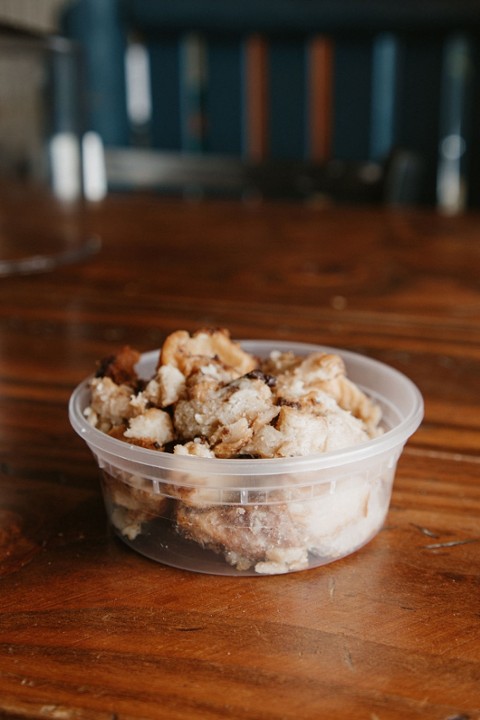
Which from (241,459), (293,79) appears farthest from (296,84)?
(241,459)

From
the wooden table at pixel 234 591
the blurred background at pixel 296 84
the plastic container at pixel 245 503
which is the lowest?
A: the wooden table at pixel 234 591

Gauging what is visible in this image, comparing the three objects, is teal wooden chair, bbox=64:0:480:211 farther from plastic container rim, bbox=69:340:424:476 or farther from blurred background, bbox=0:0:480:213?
plastic container rim, bbox=69:340:424:476

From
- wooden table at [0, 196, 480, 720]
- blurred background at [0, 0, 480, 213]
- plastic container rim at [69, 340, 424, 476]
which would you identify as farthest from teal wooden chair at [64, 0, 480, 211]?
plastic container rim at [69, 340, 424, 476]

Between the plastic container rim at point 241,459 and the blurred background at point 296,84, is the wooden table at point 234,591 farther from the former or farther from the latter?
the blurred background at point 296,84

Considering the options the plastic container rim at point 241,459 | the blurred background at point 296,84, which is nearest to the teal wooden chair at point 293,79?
the blurred background at point 296,84

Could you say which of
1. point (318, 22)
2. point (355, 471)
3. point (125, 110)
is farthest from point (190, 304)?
point (125, 110)

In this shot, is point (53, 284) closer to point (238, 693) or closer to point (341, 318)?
point (341, 318)
